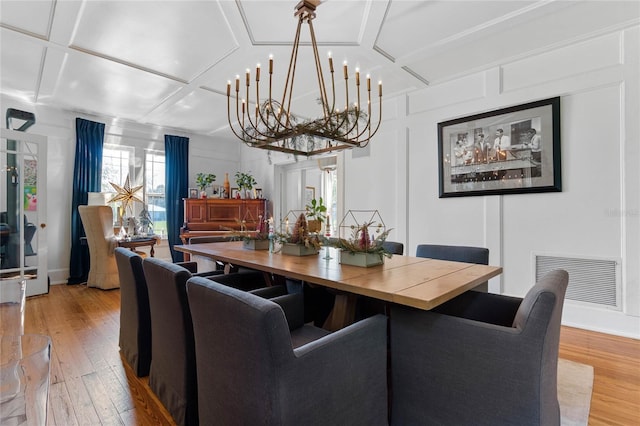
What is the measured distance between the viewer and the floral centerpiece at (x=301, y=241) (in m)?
2.31

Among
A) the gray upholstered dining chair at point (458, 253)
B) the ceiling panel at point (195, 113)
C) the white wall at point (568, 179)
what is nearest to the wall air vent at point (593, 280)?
the white wall at point (568, 179)

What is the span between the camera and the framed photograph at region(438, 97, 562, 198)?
9.82ft

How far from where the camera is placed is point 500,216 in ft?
10.8

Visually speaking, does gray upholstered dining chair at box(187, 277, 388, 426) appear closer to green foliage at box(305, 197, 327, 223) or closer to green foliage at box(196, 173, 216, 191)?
green foliage at box(305, 197, 327, 223)

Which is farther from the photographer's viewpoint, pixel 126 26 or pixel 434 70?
pixel 434 70

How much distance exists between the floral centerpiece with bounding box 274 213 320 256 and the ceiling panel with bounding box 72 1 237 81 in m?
1.80

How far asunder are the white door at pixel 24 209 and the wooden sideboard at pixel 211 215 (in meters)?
1.84

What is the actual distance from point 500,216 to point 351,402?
2.85 metres

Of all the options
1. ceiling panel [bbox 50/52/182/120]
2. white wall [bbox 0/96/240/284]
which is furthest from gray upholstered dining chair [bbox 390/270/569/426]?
white wall [bbox 0/96/240/284]

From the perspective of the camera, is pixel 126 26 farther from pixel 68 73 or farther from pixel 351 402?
pixel 351 402

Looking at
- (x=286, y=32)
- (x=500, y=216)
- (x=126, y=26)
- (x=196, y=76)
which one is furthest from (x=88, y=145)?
(x=500, y=216)

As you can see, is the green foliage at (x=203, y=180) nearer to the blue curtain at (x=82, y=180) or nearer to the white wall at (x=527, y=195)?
the blue curtain at (x=82, y=180)

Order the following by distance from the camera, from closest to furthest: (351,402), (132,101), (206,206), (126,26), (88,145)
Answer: (351,402) < (126,26) < (132,101) < (88,145) < (206,206)

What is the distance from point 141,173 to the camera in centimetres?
557
